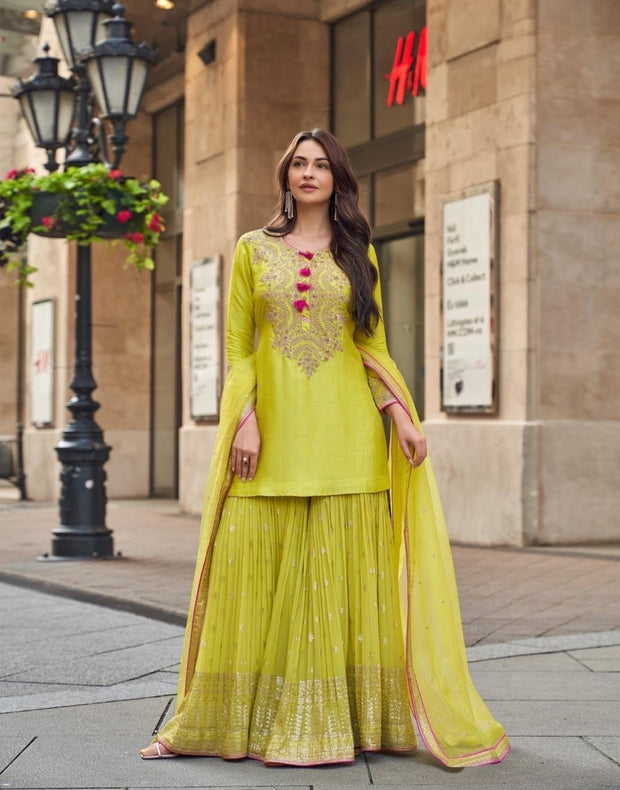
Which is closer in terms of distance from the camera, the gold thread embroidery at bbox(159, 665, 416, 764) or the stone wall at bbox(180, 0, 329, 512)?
the gold thread embroidery at bbox(159, 665, 416, 764)

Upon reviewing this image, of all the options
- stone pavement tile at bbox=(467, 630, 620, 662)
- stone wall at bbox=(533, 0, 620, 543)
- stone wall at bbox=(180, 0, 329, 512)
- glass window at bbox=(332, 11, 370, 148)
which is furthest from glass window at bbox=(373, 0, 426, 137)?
stone pavement tile at bbox=(467, 630, 620, 662)

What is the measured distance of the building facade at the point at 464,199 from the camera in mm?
11859

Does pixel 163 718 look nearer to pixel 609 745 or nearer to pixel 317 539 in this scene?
pixel 317 539


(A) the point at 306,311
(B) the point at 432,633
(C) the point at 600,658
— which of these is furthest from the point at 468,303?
(B) the point at 432,633

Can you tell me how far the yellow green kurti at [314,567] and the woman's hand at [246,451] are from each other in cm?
4

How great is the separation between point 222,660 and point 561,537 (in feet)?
25.9

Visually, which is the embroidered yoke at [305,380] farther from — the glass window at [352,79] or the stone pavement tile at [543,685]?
the glass window at [352,79]

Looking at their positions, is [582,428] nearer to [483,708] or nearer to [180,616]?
[180,616]

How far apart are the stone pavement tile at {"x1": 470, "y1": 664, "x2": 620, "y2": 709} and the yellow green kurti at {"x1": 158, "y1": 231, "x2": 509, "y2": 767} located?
1102 mm

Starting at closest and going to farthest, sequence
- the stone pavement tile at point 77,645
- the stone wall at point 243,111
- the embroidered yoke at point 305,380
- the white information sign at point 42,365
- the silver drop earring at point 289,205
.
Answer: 1. the embroidered yoke at point 305,380
2. the silver drop earring at point 289,205
3. the stone pavement tile at point 77,645
4. the stone wall at point 243,111
5. the white information sign at point 42,365

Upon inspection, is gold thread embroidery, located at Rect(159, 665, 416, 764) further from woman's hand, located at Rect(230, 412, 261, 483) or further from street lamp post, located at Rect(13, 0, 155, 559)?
street lamp post, located at Rect(13, 0, 155, 559)

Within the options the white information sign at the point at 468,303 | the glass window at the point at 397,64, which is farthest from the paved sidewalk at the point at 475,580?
the glass window at the point at 397,64

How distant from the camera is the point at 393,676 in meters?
4.32

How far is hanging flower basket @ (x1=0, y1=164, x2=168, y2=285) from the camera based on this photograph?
1091 centimetres
